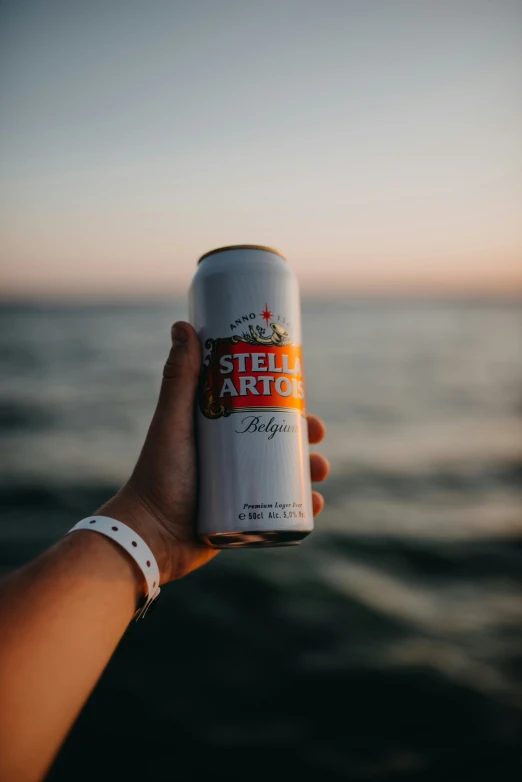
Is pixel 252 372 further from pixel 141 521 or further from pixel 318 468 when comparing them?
pixel 318 468

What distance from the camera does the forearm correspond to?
1314 millimetres

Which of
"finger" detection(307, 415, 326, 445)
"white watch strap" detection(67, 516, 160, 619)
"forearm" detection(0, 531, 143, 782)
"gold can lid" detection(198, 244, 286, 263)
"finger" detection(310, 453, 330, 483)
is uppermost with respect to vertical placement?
"gold can lid" detection(198, 244, 286, 263)

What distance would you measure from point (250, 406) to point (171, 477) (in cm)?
39

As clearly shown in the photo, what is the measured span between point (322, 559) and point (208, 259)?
3.47 metres

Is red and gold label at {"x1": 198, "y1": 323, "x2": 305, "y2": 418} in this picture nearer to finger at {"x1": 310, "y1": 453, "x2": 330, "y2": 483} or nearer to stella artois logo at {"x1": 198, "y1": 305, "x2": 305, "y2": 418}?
stella artois logo at {"x1": 198, "y1": 305, "x2": 305, "y2": 418}

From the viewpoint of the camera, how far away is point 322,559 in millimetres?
4887

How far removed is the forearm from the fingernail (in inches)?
24.8

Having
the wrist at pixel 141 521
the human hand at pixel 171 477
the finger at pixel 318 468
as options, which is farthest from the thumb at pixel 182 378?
the finger at pixel 318 468

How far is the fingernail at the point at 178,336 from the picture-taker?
1961mm

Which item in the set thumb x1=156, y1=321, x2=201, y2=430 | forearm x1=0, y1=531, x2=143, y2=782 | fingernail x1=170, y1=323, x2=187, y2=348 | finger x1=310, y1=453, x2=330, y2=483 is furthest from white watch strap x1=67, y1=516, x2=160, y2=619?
finger x1=310, y1=453, x2=330, y2=483

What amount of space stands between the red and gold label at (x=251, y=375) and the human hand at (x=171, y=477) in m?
0.09

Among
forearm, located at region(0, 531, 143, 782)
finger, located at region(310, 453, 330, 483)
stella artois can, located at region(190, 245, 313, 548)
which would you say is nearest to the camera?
forearm, located at region(0, 531, 143, 782)

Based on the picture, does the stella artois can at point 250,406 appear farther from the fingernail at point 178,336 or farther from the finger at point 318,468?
the finger at point 318,468

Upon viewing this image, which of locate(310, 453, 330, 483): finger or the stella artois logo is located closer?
the stella artois logo
